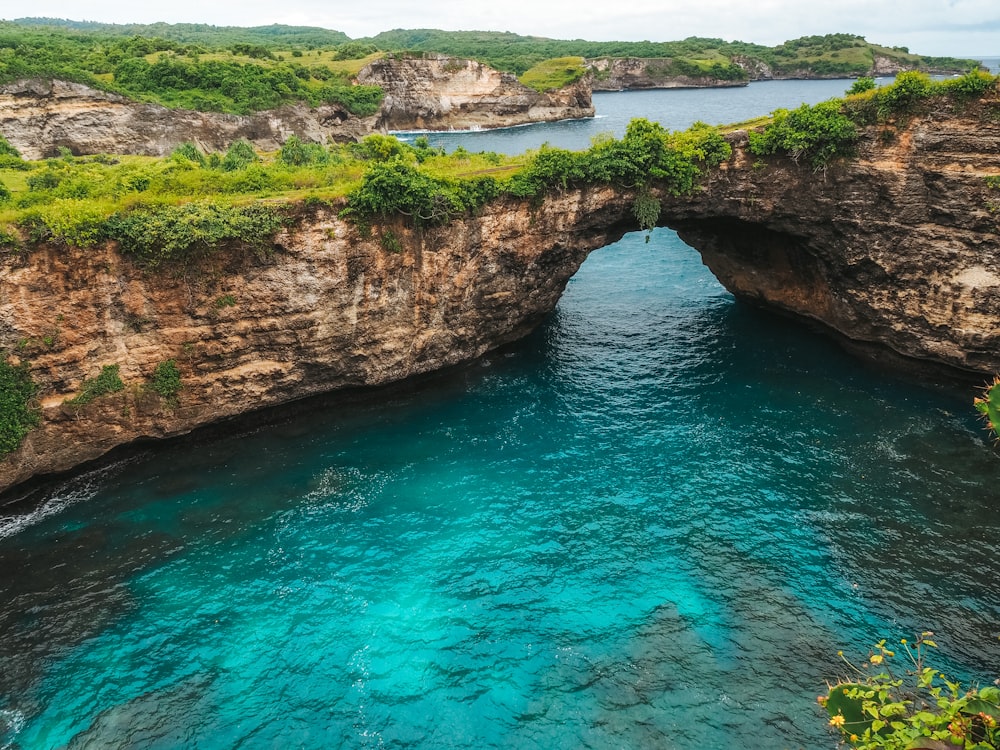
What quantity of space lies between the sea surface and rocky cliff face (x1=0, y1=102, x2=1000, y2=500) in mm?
2619

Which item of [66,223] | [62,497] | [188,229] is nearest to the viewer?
[66,223]

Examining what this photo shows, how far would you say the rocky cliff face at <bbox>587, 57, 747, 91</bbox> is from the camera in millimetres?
167125

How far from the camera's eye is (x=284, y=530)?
82.7 feet

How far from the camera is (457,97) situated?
12038cm

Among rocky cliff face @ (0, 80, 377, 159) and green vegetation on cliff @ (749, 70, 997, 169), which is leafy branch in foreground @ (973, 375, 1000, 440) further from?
rocky cliff face @ (0, 80, 377, 159)

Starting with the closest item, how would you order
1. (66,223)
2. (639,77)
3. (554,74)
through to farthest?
(66,223), (554,74), (639,77)

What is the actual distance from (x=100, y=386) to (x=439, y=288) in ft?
51.4

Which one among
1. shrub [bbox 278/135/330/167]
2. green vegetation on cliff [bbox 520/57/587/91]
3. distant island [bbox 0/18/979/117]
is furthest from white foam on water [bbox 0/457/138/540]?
green vegetation on cliff [bbox 520/57/587/91]

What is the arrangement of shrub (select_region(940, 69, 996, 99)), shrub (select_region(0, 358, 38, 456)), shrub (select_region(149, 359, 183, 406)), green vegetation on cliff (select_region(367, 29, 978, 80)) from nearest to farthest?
1. shrub (select_region(0, 358, 38, 456))
2. shrub (select_region(940, 69, 996, 99))
3. shrub (select_region(149, 359, 183, 406))
4. green vegetation on cliff (select_region(367, 29, 978, 80))

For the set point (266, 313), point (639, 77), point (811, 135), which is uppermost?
point (639, 77)

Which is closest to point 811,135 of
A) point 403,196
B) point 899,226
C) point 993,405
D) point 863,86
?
point 863,86

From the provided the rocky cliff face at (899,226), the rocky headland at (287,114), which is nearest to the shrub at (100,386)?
the rocky cliff face at (899,226)

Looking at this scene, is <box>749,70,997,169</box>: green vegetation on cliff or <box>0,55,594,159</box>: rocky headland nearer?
<box>749,70,997,169</box>: green vegetation on cliff

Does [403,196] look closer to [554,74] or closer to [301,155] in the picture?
[301,155]
